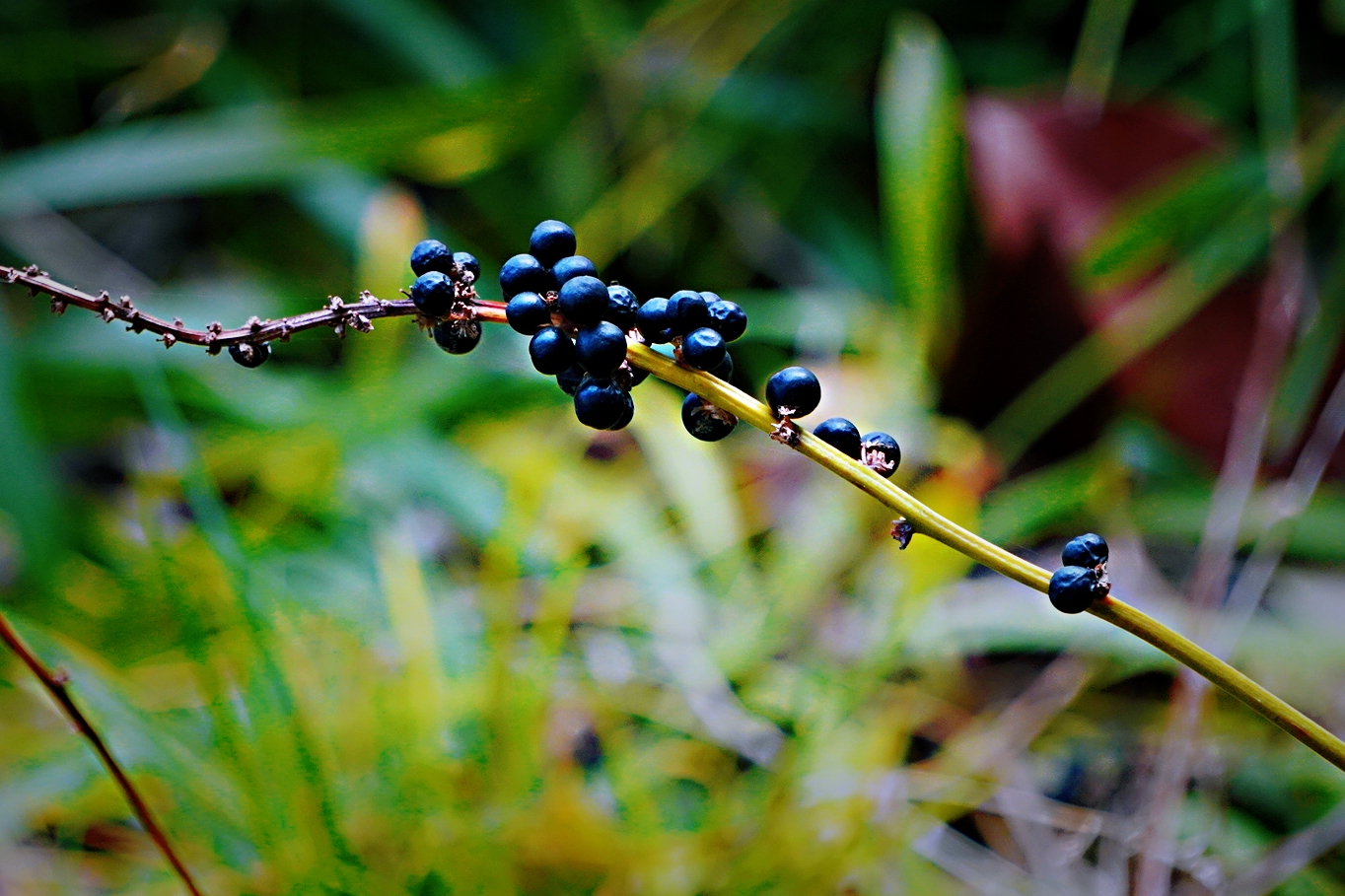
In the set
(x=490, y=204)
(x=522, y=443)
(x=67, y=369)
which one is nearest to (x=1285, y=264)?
(x=522, y=443)

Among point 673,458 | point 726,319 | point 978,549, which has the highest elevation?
point 673,458

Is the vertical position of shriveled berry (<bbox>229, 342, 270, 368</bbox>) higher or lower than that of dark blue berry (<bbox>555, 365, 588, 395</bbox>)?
lower

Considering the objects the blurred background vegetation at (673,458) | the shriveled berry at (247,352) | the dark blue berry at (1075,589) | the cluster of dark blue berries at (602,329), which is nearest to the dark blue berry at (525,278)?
Result: the cluster of dark blue berries at (602,329)

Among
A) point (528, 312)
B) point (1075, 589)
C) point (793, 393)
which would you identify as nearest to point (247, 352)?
point (528, 312)

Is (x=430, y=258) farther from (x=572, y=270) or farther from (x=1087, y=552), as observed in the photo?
(x=1087, y=552)

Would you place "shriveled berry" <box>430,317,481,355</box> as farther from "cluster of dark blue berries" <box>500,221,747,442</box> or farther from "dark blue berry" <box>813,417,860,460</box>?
"dark blue berry" <box>813,417,860,460</box>

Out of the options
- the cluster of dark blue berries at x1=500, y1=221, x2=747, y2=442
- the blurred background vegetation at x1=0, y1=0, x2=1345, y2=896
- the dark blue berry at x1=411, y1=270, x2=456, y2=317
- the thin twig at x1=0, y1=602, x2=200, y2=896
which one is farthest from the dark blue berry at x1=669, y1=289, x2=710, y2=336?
the blurred background vegetation at x1=0, y1=0, x2=1345, y2=896
